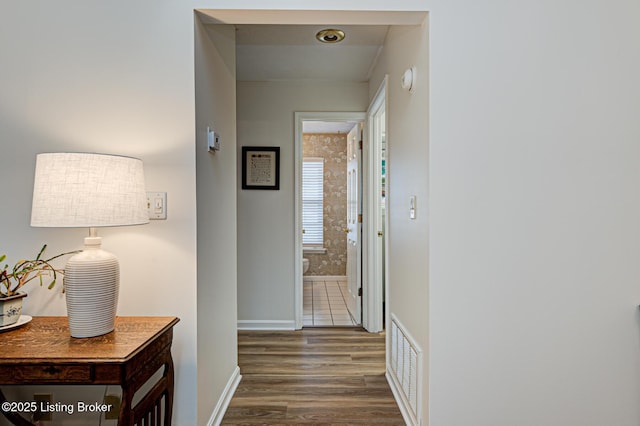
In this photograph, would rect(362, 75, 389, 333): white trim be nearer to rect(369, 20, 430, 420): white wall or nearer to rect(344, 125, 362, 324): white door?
rect(344, 125, 362, 324): white door

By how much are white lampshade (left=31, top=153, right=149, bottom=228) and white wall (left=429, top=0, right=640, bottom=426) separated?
1.29 m

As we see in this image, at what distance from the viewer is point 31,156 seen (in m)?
1.59

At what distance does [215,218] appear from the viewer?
1874 mm

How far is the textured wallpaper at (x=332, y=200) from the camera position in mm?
5668

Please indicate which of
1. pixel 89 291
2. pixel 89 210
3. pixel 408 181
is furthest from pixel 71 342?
pixel 408 181

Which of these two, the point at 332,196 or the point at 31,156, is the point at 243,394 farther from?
the point at 332,196

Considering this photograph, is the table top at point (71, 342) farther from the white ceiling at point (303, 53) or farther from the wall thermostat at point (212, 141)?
the white ceiling at point (303, 53)

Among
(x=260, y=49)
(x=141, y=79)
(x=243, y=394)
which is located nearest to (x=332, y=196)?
(x=260, y=49)

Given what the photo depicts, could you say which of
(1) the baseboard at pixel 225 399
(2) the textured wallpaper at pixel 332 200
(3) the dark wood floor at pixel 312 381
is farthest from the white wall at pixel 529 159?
(2) the textured wallpaper at pixel 332 200

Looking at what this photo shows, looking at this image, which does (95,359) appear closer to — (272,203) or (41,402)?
(41,402)

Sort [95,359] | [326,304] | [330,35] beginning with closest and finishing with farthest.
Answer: [95,359] → [330,35] → [326,304]

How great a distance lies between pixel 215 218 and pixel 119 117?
2.13 feet

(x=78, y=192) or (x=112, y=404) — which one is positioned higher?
(x=78, y=192)

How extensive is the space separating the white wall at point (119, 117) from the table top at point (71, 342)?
20cm
